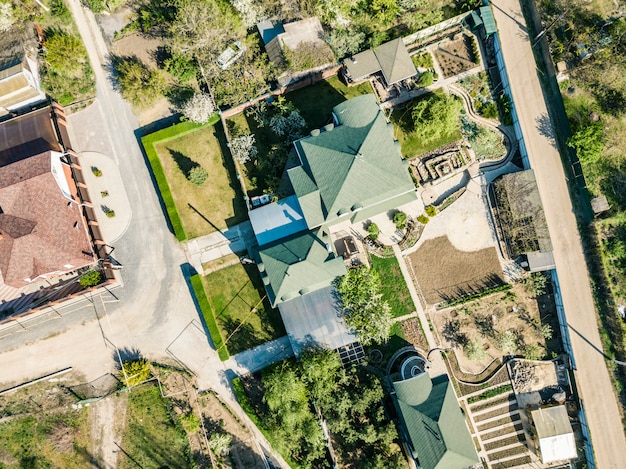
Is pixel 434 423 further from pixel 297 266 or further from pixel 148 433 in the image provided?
pixel 148 433

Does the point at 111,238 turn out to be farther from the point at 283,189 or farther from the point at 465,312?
the point at 465,312

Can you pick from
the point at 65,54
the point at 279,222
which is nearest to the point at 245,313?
the point at 279,222

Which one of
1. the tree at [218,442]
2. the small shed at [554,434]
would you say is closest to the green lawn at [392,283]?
the small shed at [554,434]

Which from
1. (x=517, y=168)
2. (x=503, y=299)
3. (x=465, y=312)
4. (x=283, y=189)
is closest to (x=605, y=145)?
(x=517, y=168)

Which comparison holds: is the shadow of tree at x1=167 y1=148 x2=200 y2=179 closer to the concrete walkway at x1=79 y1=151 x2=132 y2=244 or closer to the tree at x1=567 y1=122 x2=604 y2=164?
the concrete walkway at x1=79 y1=151 x2=132 y2=244

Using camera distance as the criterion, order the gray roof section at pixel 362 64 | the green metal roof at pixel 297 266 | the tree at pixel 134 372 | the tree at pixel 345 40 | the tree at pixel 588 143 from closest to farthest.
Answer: the green metal roof at pixel 297 266, the tree at pixel 588 143, the tree at pixel 134 372, the gray roof section at pixel 362 64, the tree at pixel 345 40

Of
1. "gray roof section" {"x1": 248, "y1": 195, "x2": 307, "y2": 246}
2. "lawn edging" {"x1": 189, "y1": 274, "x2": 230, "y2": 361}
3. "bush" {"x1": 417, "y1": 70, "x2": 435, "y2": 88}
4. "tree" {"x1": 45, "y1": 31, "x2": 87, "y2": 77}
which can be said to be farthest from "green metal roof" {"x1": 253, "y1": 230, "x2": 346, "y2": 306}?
"tree" {"x1": 45, "y1": 31, "x2": 87, "y2": 77}

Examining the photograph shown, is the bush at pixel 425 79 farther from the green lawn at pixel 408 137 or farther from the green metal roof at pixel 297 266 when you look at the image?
the green metal roof at pixel 297 266
